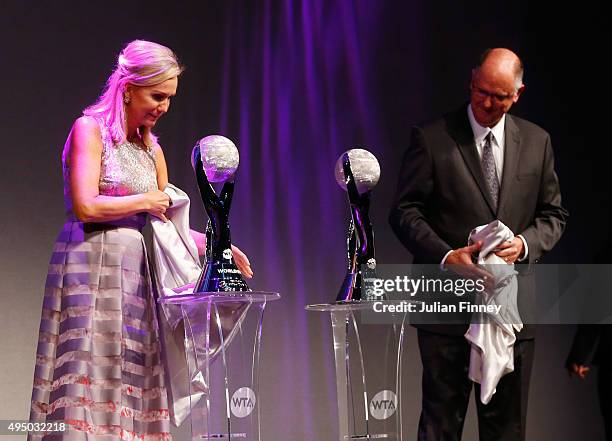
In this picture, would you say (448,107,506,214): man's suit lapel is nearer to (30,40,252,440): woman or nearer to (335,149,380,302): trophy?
(335,149,380,302): trophy

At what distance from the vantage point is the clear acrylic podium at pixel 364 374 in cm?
266

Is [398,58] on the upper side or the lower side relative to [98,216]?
upper

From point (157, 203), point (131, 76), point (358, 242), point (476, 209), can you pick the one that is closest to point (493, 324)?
point (476, 209)

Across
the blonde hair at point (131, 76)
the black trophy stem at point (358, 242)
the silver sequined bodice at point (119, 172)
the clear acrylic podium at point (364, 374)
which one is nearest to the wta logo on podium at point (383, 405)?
the clear acrylic podium at point (364, 374)

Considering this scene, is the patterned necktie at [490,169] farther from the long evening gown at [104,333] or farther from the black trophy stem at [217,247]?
the long evening gown at [104,333]

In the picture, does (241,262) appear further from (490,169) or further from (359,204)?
(490,169)

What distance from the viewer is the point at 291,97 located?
4492 mm

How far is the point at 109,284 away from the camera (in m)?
2.85

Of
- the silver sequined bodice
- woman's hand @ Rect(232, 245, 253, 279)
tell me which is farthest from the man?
the silver sequined bodice

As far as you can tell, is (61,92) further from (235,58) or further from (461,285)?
(461,285)

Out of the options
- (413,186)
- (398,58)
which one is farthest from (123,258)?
(398,58)

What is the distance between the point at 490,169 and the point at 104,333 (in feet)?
4.83

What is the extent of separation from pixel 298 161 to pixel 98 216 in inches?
71.8

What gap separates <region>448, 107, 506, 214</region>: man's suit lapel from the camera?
10.8 ft
